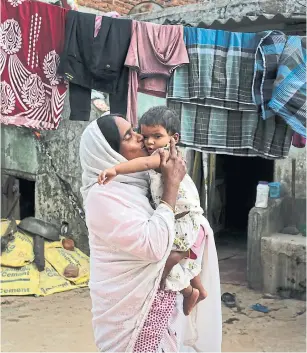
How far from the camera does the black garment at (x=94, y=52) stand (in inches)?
153

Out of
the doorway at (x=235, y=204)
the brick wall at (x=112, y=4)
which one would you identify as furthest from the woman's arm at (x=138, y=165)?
the brick wall at (x=112, y=4)

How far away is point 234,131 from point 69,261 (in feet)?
9.55

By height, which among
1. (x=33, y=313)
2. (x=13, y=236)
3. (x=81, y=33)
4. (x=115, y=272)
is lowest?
(x=33, y=313)

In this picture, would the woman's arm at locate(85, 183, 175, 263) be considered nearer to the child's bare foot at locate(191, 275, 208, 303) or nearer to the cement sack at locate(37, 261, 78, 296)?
the child's bare foot at locate(191, 275, 208, 303)

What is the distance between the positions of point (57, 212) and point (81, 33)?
3.27 meters

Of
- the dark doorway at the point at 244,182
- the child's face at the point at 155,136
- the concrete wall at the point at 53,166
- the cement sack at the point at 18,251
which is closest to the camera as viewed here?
the child's face at the point at 155,136

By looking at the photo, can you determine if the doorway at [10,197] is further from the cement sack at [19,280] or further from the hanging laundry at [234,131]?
the hanging laundry at [234,131]

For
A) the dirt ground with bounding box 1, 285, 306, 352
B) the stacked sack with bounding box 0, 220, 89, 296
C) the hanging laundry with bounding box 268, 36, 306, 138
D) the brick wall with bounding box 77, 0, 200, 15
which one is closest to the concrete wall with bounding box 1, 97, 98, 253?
the stacked sack with bounding box 0, 220, 89, 296

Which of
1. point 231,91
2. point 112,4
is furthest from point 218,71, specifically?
point 112,4

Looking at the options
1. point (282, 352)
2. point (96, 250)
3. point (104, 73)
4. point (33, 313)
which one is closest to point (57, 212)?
point (33, 313)

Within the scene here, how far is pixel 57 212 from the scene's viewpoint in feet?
21.7

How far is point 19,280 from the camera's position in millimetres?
5609

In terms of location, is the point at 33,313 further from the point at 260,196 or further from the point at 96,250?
the point at 96,250

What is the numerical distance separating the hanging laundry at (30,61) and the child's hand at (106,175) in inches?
100.0
